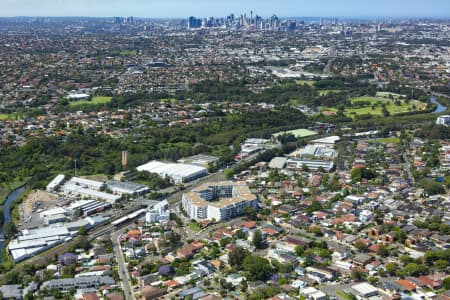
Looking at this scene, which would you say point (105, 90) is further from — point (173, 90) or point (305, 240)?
point (305, 240)

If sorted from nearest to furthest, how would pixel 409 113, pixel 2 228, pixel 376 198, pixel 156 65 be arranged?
1. pixel 2 228
2. pixel 376 198
3. pixel 409 113
4. pixel 156 65

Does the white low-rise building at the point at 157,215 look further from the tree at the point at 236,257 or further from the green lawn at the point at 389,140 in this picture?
the green lawn at the point at 389,140

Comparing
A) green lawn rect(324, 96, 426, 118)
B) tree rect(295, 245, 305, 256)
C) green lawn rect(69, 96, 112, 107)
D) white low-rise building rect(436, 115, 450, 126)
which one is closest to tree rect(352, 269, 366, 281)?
tree rect(295, 245, 305, 256)

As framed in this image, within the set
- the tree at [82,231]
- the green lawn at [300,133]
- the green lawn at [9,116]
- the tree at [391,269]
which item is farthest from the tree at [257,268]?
the green lawn at [9,116]

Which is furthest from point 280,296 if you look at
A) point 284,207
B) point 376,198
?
point 376,198

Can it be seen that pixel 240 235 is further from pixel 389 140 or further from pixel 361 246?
pixel 389 140

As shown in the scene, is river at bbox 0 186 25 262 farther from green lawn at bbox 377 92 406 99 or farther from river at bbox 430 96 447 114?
green lawn at bbox 377 92 406 99
